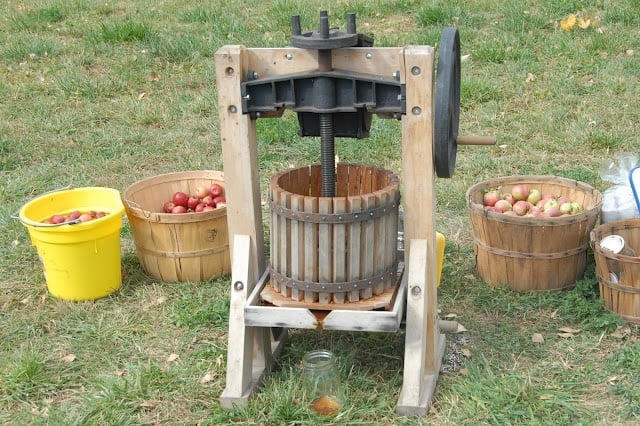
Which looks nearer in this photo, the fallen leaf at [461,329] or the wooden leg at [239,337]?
the wooden leg at [239,337]

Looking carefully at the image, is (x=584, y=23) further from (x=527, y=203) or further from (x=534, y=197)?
(x=527, y=203)

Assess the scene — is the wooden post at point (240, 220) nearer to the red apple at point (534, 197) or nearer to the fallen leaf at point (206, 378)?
the fallen leaf at point (206, 378)

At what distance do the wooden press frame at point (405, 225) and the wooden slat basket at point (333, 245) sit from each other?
0.09 m

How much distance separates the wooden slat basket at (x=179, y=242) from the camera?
4.97 metres

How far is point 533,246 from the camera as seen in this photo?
480cm

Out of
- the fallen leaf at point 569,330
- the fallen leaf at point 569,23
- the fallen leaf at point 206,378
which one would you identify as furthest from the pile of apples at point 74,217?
the fallen leaf at point 569,23

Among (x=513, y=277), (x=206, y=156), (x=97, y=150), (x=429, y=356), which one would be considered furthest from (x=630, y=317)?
(x=97, y=150)

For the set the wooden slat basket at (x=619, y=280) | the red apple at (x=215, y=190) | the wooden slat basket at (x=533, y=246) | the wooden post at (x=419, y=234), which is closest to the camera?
the wooden post at (x=419, y=234)

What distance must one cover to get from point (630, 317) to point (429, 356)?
1160mm

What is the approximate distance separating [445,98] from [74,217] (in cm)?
239

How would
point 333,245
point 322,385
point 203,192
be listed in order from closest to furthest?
1. point 333,245
2. point 322,385
3. point 203,192

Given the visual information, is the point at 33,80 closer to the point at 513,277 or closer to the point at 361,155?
the point at 361,155

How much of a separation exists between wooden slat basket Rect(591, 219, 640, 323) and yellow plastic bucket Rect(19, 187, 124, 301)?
2.58 meters

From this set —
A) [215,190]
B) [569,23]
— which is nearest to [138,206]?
[215,190]
